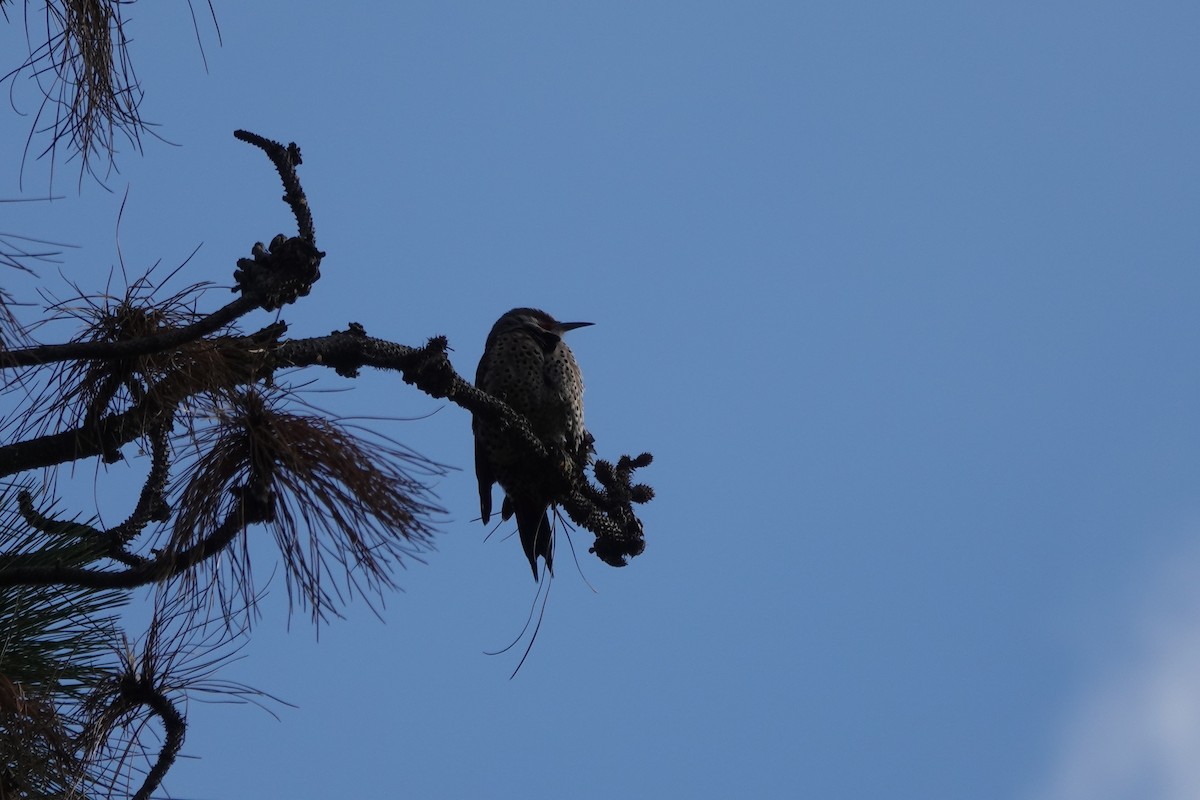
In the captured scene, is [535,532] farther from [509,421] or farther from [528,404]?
[509,421]

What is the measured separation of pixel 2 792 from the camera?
7.94ft

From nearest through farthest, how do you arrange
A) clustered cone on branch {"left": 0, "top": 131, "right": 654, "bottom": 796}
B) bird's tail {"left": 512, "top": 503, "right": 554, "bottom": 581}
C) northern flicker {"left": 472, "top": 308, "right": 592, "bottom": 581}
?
clustered cone on branch {"left": 0, "top": 131, "right": 654, "bottom": 796}
bird's tail {"left": 512, "top": 503, "right": 554, "bottom": 581}
northern flicker {"left": 472, "top": 308, "right": 592, "bottom": 581}

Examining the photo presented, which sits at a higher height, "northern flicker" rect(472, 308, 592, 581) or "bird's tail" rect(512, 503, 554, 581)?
"northern flicker" rect(472, 308, 592, 581)

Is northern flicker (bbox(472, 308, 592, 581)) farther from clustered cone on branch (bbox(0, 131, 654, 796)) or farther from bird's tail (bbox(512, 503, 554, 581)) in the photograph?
clustered cone on branch (bbox(0, 131, 654, 796))

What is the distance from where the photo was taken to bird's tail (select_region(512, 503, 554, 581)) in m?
4.62

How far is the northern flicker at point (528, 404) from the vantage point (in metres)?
4.76

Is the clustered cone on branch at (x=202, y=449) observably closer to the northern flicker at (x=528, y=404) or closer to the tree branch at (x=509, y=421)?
the tree branch at (x=509, y=421)

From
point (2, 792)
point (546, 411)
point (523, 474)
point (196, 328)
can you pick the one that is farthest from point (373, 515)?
point (546, 411)

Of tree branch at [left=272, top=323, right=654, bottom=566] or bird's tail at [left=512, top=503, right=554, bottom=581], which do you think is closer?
tree branch at [left=272, top=323, right=654, bottom=566]

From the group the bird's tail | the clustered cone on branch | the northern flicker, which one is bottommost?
the clustered cone on branch

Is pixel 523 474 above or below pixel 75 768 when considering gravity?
above

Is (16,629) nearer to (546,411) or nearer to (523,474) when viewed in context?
(523,474)

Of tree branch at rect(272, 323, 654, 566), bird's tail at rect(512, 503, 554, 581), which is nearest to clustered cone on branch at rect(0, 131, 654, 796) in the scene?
tree branch at rect(272, 323, 654, 566)

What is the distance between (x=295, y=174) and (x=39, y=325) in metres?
0.69
